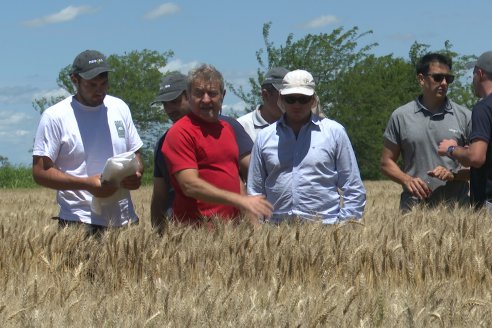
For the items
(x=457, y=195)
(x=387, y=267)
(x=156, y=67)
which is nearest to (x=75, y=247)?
(x=387, y=267)

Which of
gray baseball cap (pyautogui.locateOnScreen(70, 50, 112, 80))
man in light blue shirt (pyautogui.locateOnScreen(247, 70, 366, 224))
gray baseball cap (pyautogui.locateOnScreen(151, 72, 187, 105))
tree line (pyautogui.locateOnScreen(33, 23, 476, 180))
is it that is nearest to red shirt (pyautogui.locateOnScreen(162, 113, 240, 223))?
man in light blue shirt (pyautogui.locateOnScreen(247, 70, 366, 224))

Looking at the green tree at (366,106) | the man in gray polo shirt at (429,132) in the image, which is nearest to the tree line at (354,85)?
the green tree at (366,106)

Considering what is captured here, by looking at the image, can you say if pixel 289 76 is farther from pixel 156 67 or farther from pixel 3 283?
pixel 156 67

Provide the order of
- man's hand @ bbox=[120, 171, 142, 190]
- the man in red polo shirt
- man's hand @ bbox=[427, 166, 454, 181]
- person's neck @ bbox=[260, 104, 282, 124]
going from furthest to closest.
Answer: person's neck @ bbox=[260, 104, 282, 124] → man's hand @ bbox=[427, 166, 454, 181] → man's hand @ bbox=[120, 171, 142, 190] → the man in red polo shirt

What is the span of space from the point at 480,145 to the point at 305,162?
1.01 metres

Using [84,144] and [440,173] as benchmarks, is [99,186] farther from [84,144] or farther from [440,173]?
[440,173]

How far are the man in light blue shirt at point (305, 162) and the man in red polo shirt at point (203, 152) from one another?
0.66 ft

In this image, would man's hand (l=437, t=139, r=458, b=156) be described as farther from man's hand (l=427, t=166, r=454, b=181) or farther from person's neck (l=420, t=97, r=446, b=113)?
person's neck (l=420, t=97, r=446, b=113)

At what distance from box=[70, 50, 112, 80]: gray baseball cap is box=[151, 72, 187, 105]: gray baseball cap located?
536mm

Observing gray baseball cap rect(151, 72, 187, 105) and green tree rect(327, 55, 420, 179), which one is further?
green tree rect(327, 55, 420, 179)

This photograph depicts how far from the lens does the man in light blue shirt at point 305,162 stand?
5.71 m

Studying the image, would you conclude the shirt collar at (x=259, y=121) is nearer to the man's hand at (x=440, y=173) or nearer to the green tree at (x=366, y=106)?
the man's hand at (x=440, y=173)

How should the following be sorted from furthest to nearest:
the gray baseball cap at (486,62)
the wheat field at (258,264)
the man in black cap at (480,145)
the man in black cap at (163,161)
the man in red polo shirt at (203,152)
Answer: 1. the gray baseball cap at (486,62)
2. the man in black cap at (163,161)
3. the man in black cap at (480,145)
4. the man in red polo shirt at (203,152)
5. the wheat field at (258,264)

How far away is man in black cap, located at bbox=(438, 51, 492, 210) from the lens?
5.96 m
